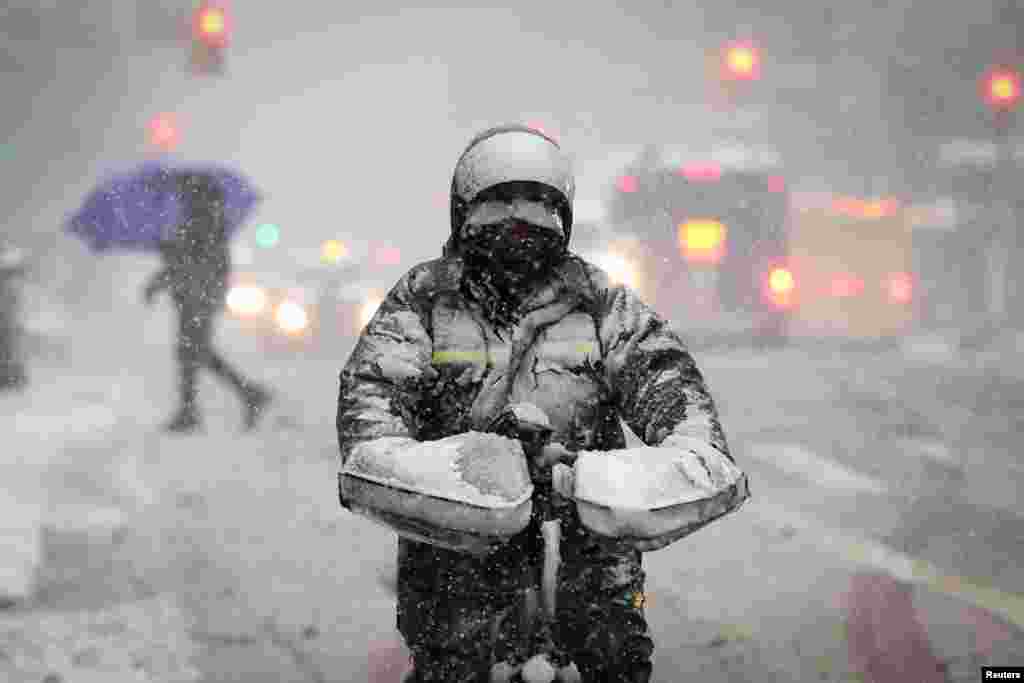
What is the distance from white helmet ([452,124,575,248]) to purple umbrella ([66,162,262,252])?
12.0 ft

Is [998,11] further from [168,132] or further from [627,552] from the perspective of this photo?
[627,552]

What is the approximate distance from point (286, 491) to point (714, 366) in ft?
20.6

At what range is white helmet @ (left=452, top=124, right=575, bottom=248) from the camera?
2.44m

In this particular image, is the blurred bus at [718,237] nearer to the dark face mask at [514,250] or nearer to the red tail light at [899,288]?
the red tail light at [899,288]

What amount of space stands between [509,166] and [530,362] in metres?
0.49

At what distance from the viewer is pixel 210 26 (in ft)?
37.9

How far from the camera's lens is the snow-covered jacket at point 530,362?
243cm

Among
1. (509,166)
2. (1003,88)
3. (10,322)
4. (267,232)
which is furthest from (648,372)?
(1003,88)

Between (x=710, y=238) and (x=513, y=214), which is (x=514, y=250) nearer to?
(x=513, y=214)

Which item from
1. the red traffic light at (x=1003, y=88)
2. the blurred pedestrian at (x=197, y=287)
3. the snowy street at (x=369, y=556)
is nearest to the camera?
the snowy street at (x=369, y=556)

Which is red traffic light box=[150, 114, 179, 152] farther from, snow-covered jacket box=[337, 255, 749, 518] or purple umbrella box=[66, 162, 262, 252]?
snow-covered jacket box=[337, 255, 749, 518]

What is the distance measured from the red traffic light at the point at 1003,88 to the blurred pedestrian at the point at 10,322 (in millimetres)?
12928

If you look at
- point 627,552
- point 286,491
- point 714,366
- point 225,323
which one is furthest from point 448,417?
point 225,323

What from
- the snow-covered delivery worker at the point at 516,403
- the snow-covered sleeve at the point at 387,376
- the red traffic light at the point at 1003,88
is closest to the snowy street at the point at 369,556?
the snow-covered delivery worker at the point at 516,403
